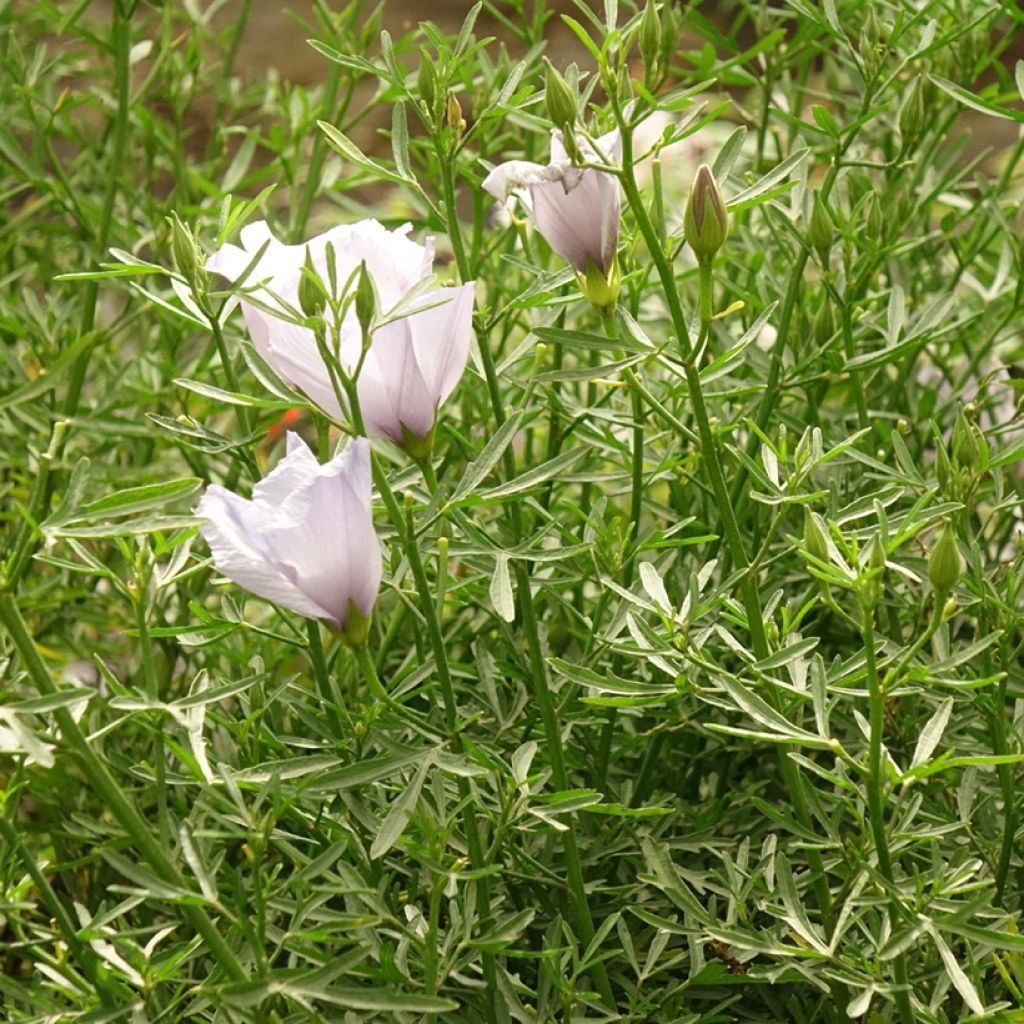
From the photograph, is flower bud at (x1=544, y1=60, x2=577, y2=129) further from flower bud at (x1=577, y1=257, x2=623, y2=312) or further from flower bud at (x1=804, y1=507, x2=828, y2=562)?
flower bud at (x1=804, y1=507, x2=828, y2=562)

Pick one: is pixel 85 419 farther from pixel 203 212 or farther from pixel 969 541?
pixel 969 541

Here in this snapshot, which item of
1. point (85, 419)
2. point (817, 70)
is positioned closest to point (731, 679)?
point (85, 419)

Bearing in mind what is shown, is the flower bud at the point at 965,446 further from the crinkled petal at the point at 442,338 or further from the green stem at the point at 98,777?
the green stem at the point at 98,777

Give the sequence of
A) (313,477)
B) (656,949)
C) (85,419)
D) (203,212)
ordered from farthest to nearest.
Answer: (203,212) → (85,419) → (656,949) → (313,477)

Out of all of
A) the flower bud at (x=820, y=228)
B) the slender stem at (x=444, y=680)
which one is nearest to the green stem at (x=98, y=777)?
the slender stem at (x=444, y=680)

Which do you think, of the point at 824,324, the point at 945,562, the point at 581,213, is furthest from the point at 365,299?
the point at 824,324

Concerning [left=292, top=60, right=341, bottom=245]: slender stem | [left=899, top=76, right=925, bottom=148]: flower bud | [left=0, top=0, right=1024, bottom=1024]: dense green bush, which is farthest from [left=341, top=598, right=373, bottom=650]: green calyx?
[left=292, top=60, right=341, bottom=245]: slender stem
